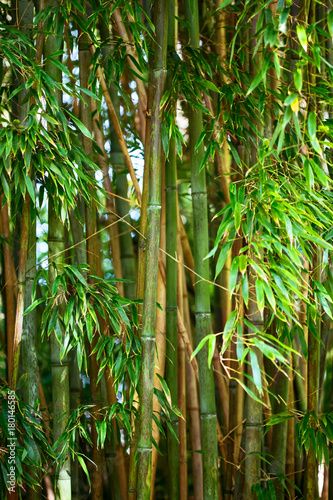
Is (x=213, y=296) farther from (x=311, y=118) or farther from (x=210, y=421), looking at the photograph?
(x=311, y=118)

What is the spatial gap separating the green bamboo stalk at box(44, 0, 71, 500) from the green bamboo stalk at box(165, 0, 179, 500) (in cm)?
38

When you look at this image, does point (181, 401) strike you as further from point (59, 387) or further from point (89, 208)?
point (89, 208)

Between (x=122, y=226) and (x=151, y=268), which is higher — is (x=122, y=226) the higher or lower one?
the higher one

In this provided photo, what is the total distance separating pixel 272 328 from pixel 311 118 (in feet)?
3.33

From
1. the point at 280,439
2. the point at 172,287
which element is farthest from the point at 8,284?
the point at 280,439

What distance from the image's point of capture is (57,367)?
151 centimetres

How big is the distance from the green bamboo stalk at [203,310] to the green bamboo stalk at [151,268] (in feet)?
0.50

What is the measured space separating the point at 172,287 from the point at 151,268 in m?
0.32

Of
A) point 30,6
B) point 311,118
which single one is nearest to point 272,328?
point 311,118

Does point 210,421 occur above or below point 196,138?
below

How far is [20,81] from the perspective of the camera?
1.83m

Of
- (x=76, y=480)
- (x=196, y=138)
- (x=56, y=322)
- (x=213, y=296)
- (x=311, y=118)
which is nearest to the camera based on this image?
(x=311, y=118)

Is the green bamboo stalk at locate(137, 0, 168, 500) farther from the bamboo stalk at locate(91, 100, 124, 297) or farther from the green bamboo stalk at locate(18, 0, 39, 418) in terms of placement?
the bamboo stalk at locate(91, 100, 124, 297)

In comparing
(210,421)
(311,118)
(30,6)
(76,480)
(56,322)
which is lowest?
(76,480)
